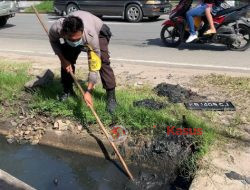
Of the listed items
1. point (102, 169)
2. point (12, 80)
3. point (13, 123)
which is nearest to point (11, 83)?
point (12, 80)

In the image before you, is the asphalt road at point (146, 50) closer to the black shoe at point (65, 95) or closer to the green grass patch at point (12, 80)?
the green grass patch at point (12, 80)

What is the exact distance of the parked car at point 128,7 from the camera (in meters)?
14.5

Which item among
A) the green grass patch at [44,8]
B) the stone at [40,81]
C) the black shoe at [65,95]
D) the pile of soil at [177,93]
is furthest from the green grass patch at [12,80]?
the green grass patch at [44,8]

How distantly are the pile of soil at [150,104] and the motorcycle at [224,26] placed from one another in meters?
3.88

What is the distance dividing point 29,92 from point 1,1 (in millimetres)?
9564

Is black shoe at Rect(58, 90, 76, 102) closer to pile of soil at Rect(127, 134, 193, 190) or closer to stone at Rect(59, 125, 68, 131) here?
stone at Rect(59, 125, 68, 131)

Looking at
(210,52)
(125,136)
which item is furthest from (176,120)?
(210,52)

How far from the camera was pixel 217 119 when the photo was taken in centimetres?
511

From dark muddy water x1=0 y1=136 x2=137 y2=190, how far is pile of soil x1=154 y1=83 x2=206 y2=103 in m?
1.38

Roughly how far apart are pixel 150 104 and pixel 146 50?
4134 millimetres

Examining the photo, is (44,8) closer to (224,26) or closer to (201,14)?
(201,14)

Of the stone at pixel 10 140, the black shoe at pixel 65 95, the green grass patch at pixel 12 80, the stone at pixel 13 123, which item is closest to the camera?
the stone at pixel 10 140

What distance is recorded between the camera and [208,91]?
19.7 ft

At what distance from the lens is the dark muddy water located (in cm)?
457
